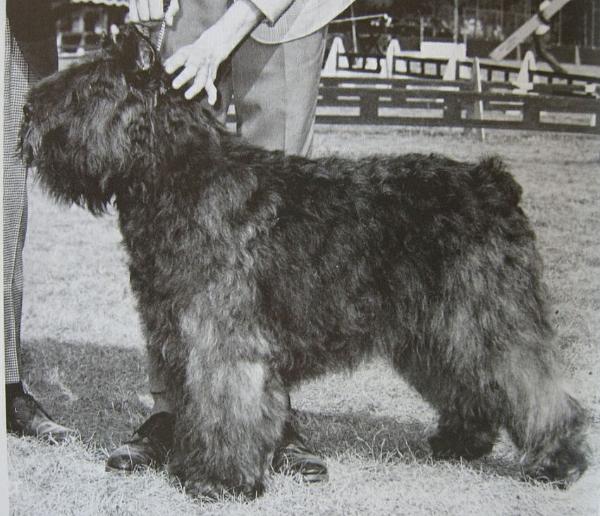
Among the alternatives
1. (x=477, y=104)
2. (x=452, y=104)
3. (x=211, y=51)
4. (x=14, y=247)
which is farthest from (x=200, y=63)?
(x=452, y=104)

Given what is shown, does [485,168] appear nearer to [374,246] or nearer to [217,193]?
[374,246]

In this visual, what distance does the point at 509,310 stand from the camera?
252 centimetres

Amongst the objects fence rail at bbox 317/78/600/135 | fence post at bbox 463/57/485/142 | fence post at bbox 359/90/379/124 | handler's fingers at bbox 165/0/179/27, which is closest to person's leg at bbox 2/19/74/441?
handler's fingers at bbox 165/0/179/27

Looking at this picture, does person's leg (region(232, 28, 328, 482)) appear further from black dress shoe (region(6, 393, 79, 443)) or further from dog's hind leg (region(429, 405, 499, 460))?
black dress shoe (region(6, 393, 79, 443))

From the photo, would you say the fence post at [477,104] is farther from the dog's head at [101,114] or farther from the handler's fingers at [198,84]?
the dog's head at [101,114]

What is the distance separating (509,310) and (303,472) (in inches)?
37.7

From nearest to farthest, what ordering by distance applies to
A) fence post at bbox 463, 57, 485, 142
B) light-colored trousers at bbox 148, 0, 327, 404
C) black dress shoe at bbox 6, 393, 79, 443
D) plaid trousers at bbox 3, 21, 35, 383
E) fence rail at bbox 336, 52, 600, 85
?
light-colored trousers at bbox 148, 0, 327, 404 < plaid trousers at bbox 3, 21, 35, 383 < black dress shoe at bbox 6, 393, 79, 443 < fence rail at bbox 336, 52, 600, 85 < fence post at bbox 463, 57, 485, 142

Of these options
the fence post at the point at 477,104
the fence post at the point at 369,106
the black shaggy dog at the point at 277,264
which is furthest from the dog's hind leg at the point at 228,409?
the fence post at the point at 369,106

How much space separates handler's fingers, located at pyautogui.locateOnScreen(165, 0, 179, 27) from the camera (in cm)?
262

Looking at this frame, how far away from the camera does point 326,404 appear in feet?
11.5

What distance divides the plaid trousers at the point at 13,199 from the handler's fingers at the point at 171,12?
69 cm

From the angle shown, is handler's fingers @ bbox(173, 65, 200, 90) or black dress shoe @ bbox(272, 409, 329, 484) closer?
handler's fingers @ bbox(173, 65, 200, 90)

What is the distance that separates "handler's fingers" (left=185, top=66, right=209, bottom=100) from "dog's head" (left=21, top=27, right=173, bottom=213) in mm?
84

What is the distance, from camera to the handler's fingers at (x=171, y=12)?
8.59 feet
